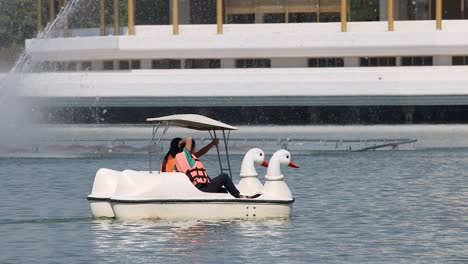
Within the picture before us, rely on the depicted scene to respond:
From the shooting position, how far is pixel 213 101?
76438 millimetres

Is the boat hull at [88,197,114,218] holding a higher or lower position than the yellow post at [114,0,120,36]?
lower

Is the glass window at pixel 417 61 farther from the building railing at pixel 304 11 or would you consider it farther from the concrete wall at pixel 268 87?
the building railing at pixel 304 11

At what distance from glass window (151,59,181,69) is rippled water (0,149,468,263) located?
109 feet

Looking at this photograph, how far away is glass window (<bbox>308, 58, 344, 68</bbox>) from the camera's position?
76.7 meters

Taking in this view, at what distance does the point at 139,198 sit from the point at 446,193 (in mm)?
10668

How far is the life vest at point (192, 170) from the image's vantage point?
31953 mm

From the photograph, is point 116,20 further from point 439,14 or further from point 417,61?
point 439,14

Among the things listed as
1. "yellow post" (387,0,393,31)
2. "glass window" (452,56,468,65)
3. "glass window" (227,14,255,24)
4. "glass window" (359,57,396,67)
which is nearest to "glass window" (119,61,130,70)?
"glass window" (227,14,255,24)

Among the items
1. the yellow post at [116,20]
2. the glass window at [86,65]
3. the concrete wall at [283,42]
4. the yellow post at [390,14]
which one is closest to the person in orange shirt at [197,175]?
the concrete wall at [283,42]

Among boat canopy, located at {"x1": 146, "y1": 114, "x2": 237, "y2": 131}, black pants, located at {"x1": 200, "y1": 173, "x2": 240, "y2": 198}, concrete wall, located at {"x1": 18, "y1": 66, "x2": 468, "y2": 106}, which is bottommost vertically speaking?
concrete wall, located at {"x1": 18, "y1": 66, "x2": 468, "y2": 106}

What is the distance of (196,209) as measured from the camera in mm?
31469

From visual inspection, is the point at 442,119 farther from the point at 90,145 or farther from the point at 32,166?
the point at 32,166

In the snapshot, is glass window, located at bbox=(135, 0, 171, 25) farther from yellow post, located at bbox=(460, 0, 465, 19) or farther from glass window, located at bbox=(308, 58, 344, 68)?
yellow post, located at bbox=(460, 0, 465, 19)

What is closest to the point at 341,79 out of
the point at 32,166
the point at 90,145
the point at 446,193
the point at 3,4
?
the point at 90,145
